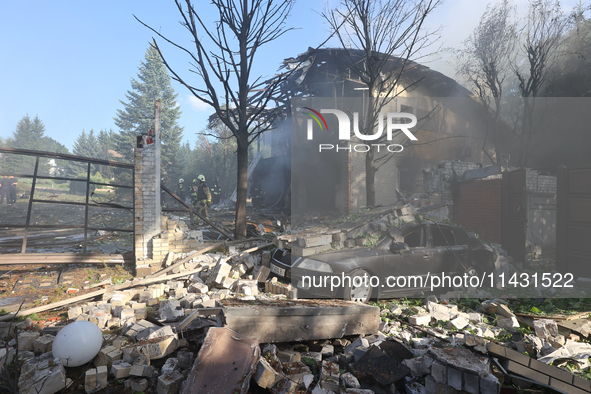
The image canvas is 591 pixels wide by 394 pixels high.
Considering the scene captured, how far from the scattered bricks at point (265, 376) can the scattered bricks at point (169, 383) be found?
0.72 metres

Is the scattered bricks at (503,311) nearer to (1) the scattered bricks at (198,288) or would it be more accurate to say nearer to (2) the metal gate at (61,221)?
(1) the scattered bricks at (198,288)

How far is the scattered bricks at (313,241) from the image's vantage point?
5.18m

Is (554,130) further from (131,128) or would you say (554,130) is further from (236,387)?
(131,128)

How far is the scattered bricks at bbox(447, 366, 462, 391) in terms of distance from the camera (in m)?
2.54

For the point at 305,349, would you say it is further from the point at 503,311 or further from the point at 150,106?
the point at 150,106

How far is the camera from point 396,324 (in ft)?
13.6

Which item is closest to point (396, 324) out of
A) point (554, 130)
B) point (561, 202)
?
point (561, 202)

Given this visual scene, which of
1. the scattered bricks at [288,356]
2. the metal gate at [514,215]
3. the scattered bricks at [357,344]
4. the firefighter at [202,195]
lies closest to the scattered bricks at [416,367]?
the scattered bricks at [357,344]

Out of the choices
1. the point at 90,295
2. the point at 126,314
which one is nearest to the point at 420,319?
the point at 126,314

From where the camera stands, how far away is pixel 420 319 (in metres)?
4.15

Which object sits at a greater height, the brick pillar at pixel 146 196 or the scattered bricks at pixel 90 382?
the brick pillar at pixel 146 196

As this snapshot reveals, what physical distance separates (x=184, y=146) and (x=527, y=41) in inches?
1997

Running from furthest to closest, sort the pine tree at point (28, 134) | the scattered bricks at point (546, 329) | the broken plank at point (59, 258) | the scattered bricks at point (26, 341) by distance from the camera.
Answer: the pine tree at point (28, 134) < the broken plank at point (59, 258) < the scattered bricks at point (546, 329) < the scattered bricks at point (26, 341)

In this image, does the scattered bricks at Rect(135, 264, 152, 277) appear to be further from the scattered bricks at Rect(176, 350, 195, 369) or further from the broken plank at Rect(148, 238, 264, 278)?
the scattered bricks at Rect(176, 350, 195, 369)
